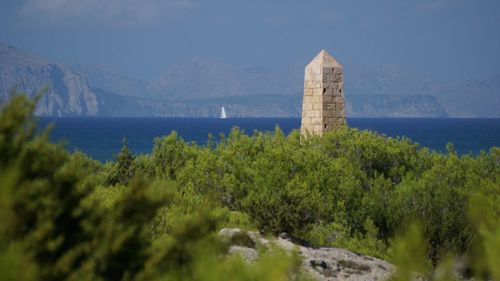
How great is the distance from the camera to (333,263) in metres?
15.0

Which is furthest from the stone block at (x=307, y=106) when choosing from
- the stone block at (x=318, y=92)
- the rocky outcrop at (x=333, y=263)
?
the rocky outcrop at (x=333, y=263)

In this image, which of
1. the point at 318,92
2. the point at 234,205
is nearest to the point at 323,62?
the point at 318,92

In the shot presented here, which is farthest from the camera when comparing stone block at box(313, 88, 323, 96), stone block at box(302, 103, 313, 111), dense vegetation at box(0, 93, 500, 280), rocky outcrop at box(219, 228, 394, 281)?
stone block at box(302, 103, 313, 111)

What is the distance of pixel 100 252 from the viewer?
265 inches

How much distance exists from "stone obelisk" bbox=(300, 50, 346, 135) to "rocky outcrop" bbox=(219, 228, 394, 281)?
13.8 meters

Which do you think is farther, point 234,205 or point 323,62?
point 323,62

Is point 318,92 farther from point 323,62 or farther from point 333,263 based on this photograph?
point 333,263

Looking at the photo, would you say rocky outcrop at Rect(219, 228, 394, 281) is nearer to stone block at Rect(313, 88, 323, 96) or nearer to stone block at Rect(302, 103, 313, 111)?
stone block at Rect(313, 88, 323, 96)

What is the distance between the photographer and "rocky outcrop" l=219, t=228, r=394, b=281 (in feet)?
46.4

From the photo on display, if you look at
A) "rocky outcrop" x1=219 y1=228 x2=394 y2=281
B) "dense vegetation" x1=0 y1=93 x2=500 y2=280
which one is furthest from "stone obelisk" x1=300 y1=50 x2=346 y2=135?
"rocky outcrop" x1=219 y1=228 x2=394 y2=281

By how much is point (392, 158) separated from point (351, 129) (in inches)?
80.6

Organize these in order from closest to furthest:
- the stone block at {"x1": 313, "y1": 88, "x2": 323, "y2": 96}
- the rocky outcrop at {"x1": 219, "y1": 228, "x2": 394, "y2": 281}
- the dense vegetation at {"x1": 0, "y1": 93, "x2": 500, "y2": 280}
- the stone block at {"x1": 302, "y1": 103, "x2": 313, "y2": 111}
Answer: the dense vegetation at {"x1": 0, "y1": 93, "x2": 500, "y2": 280}, the rocky outcrop at {"x1": 219, "y1": 228, "x2": 394, "y2": 281}, the stone block at {"x1": 313, "y1": 88, "x2": 323, "y2": 96}, the stone block at {"x1": 302, "y1": 103, "x2": 313, "y2": 111}

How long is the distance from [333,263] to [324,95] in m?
15.1

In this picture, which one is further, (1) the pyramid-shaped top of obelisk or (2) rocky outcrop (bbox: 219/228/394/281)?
(1) the pyramid-shaped top of obelisk
